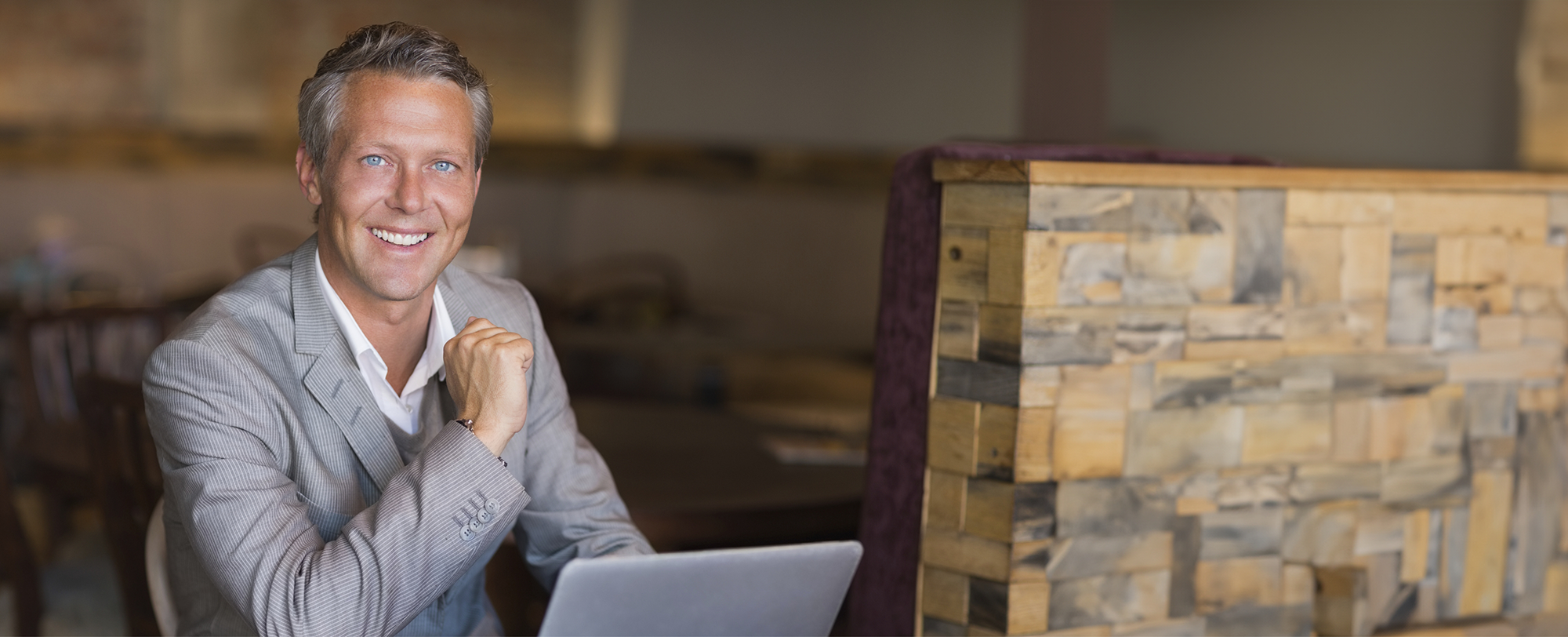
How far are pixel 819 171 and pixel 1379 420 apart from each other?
4.51 metres

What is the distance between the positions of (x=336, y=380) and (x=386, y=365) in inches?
3.7

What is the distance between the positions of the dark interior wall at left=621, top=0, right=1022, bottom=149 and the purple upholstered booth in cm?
423

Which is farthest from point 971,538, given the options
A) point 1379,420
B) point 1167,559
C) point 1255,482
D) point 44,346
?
point 44,346

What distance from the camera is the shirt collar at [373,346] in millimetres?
1461

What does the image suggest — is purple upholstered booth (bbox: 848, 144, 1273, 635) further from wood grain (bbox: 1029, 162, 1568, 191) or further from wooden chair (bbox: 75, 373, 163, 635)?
wooden chair (bbox: 75, 373, 163, 635)

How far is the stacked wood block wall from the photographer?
1.55 meters

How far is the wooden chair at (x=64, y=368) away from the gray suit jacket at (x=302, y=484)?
49.9 inches

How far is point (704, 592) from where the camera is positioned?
128 cm

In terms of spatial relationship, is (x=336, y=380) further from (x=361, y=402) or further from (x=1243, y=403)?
(x=1243, y=403)

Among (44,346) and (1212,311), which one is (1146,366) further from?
(44,346)

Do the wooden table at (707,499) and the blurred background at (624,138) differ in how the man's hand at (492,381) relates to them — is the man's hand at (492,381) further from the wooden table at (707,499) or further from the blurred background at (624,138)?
the blurred background at (624,138)

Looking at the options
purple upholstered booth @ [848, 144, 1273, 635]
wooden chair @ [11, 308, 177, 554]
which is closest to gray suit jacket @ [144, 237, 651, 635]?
purple upholstered booth @ [848, 144, 1273, 635]

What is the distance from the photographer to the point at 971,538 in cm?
160

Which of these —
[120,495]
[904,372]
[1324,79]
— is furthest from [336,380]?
[1324,79]
